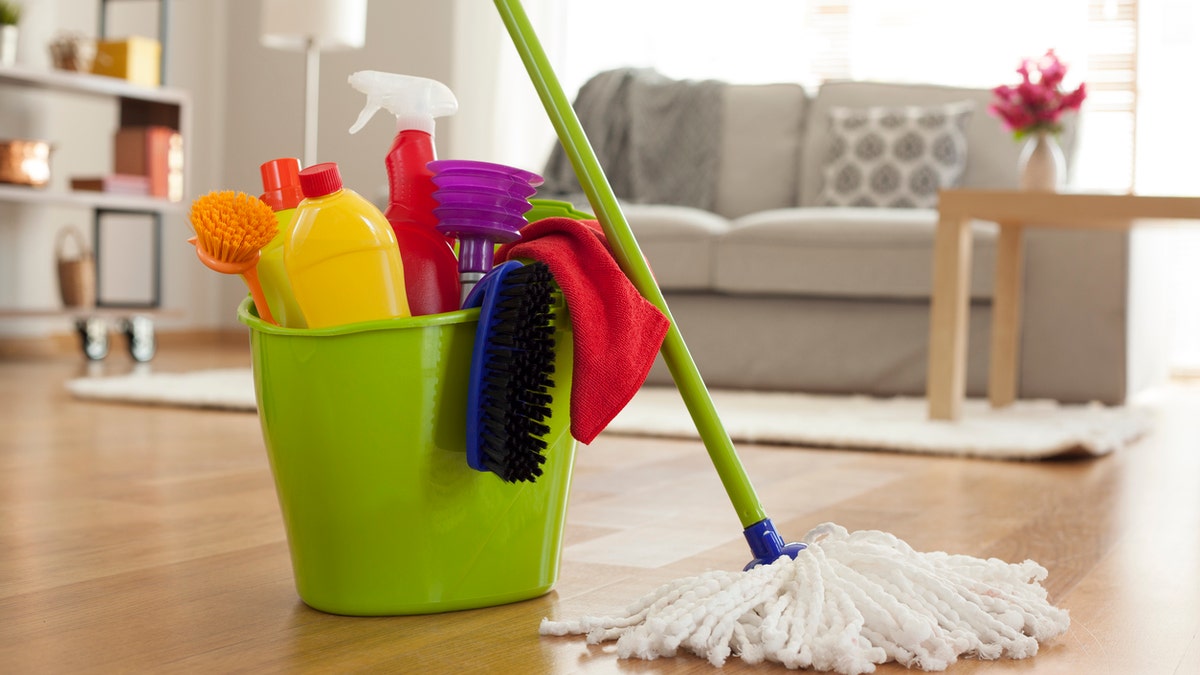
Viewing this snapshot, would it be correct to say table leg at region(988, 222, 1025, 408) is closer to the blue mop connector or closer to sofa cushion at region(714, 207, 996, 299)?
sofa cushion at region(714, 207, 996, 299)

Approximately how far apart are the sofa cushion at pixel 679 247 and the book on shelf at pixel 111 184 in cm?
167

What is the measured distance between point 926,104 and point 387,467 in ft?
9.66

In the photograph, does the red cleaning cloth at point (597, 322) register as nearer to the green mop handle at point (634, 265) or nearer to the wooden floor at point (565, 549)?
the green mop handle at point (634, 265)

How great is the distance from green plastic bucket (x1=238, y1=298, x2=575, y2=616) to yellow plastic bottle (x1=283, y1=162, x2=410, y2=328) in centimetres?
2

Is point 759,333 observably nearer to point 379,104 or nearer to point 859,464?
point 859,464

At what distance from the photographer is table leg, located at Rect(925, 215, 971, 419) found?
7.89 ft

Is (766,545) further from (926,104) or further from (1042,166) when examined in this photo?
(926,104)

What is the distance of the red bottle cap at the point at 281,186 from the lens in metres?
0.97

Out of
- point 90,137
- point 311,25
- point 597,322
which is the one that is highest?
point 311,25

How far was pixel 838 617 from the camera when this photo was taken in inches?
32.7

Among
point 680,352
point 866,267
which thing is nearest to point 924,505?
point 680,352

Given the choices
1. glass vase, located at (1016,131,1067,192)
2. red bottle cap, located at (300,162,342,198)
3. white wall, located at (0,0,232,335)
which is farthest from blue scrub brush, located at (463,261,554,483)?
white wall, located at (0,0,232,335)

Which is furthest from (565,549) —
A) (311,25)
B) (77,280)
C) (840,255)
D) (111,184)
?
(111,184)

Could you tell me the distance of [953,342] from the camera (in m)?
2.41
